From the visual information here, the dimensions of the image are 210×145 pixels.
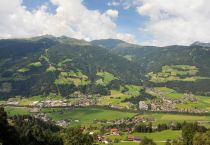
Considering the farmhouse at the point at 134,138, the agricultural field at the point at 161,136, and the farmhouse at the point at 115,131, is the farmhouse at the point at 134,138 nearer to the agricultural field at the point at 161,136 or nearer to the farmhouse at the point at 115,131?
the agricultural field at the point at 161,136

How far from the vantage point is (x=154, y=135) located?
14588 centimetres

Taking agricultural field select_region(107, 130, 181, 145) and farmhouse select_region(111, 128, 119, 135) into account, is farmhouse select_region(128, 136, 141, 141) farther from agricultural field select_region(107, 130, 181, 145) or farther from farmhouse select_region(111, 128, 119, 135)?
farmhouse select_region(111, 128, 119, 135)

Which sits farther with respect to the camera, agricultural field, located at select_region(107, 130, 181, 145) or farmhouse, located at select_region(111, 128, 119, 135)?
farmhouse, located at select_region(111, 128, 119, 135)

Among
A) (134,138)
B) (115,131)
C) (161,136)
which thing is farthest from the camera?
(115,131)

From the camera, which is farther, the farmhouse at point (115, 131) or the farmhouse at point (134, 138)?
the farmhouse at point (115, 131)

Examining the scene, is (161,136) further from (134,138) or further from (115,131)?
(115,131)

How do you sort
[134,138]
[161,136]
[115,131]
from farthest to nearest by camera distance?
[115,131] → [161,136] → [134,138]

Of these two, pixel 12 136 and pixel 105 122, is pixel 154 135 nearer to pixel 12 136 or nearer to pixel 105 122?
pixel 105 122

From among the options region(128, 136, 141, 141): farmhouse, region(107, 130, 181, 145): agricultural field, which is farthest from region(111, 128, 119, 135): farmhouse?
region(128, 136, 141, 141): farmhouse

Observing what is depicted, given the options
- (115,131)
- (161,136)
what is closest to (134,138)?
(161,136)

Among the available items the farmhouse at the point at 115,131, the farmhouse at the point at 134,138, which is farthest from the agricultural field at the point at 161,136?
the farmhouse at the point at 115,131

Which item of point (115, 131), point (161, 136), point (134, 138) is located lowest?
point (115, 131)

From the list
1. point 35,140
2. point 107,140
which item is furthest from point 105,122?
point 35,140

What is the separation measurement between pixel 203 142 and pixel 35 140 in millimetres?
48681
